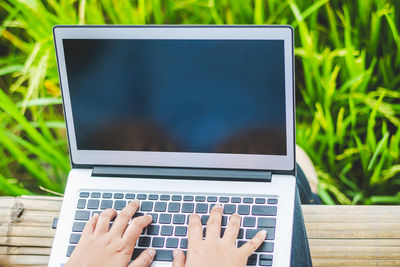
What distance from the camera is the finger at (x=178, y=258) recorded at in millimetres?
715

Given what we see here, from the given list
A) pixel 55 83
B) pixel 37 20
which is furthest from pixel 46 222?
pixel 37 20

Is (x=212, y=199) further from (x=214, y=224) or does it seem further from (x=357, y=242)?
(x=357, y=242)

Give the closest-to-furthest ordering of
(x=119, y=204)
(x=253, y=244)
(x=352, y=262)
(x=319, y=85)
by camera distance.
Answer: (x=253, y=244)
(x=119, y=204)
(x=352, y=262)
(x=319, y=85)

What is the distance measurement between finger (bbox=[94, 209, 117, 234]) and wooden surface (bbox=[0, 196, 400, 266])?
285mm

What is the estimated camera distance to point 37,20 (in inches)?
51.6

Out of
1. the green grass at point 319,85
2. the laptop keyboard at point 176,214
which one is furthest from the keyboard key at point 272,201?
the green grass at point 319,85

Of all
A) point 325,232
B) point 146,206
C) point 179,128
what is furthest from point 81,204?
point 325,232

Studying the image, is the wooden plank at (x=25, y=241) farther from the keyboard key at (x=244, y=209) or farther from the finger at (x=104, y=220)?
the keyboard key at (x=244, y=209)

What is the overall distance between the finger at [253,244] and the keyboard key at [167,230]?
130 millimetres

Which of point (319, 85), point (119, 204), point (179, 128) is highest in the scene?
point (319, 85)

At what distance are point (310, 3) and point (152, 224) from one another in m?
0.86

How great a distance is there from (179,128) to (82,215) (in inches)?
9.2

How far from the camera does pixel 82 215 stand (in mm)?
806

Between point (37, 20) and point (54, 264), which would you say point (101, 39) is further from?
point (37, 20)
